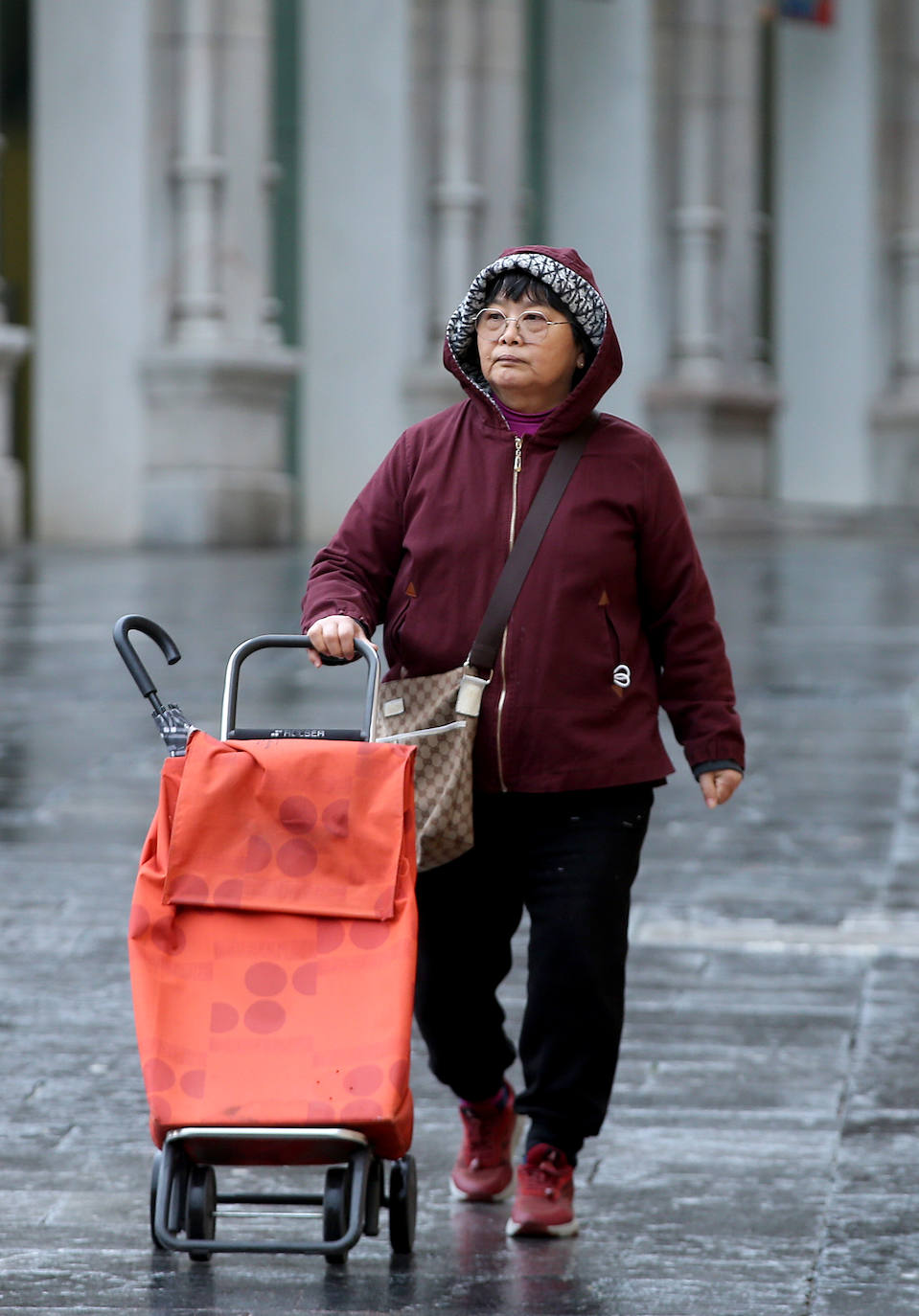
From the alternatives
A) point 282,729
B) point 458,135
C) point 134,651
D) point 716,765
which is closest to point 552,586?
point 716,765

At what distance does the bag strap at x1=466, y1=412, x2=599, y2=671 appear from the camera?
3785 mm

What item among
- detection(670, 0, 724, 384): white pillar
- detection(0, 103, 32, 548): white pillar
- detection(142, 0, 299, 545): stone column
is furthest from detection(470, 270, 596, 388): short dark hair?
detection(670, 0, 724, 384): white pillar

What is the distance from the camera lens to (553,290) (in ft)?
12.6

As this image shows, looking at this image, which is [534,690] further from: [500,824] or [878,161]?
[878,161]

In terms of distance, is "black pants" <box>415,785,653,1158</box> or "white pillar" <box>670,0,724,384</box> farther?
"white pillar" <box>670,0,724,384</box>

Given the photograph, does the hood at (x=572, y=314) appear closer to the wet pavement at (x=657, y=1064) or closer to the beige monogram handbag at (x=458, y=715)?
the beige monogram handbag at (x=458, y=715)

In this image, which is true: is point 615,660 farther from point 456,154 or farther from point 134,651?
point 456,154

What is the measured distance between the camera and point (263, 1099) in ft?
11.4

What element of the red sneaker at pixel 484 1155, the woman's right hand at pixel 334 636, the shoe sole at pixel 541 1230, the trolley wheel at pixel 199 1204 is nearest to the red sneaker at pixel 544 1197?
the shoe sole at pixel 541 1230

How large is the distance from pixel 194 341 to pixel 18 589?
20.7ft

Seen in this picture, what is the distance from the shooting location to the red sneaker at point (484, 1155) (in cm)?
409

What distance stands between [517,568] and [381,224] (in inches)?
801

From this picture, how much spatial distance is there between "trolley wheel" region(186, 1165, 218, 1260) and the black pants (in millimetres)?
607

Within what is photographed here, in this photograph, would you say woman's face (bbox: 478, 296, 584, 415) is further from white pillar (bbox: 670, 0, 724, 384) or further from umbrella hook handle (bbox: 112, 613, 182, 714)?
white pillar (bbox: 670, 0, 724, 384)
